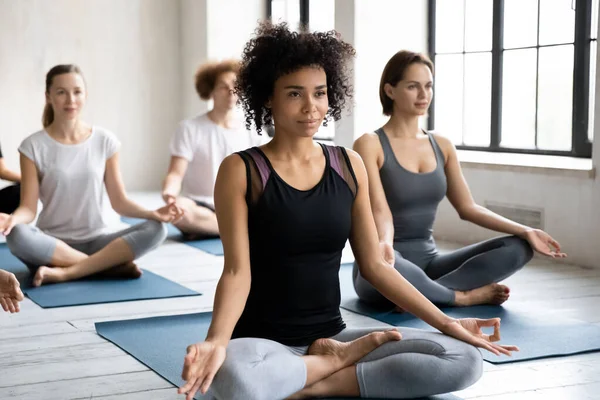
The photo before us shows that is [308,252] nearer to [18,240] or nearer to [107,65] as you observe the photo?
[18,240]

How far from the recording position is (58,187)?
4137mm

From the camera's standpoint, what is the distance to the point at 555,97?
503cm

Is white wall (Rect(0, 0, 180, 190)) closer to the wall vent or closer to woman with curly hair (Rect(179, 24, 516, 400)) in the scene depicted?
the wall vent

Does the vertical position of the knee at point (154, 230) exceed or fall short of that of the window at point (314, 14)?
it falls short

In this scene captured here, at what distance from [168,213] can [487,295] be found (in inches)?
55.7

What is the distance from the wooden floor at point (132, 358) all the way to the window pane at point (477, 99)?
1.56 m

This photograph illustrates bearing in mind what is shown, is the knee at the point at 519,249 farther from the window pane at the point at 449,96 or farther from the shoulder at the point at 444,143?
the window pane at the point at 449,96

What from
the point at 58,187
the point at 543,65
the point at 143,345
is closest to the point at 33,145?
the point at 58,187

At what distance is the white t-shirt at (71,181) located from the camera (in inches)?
163

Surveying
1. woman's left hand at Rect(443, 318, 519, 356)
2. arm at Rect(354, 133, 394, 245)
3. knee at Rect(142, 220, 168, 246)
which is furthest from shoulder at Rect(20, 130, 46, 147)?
woman's left hand at Rect(443, 318, 519, 356)

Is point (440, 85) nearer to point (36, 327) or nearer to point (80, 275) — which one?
point (80, 275)

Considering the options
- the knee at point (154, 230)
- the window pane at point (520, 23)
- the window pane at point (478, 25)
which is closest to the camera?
the knee at point (154, 230)

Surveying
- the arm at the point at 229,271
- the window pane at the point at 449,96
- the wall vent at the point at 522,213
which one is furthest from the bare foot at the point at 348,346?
the window pane at the point at 449,96

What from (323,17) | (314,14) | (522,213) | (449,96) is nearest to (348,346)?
(522,213)
